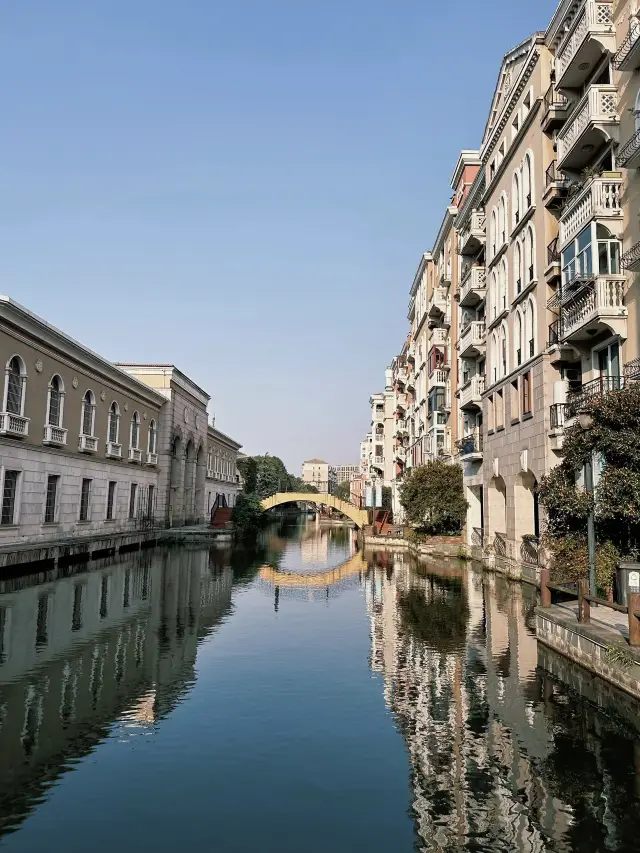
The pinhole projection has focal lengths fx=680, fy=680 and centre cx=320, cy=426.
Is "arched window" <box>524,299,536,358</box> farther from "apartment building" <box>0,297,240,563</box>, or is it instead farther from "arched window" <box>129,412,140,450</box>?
"arched window" <box>129,412,140,450</box>

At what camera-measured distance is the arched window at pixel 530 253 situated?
27688 millimetres

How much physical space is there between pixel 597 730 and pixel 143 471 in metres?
44.7

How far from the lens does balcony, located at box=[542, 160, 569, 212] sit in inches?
995

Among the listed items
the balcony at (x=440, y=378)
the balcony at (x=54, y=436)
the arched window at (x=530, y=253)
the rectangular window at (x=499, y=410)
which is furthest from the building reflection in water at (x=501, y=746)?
the balcony at (x=440, y=378)

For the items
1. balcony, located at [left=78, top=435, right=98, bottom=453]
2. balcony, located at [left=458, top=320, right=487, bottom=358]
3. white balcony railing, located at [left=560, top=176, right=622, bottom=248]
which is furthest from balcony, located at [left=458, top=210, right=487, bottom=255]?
balcony, located at [left=78, top=435, right=98, bottom=453]

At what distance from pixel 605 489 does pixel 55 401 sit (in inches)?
1130

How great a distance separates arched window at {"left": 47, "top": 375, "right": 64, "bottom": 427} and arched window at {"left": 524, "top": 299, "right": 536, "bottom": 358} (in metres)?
23.3

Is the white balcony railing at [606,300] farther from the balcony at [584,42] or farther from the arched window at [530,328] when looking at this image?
the balcony at [584,42]

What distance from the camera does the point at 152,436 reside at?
180ft

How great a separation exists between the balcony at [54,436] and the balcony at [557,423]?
2368 cm

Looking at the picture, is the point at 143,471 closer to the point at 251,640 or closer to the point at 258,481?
the point at 251,640

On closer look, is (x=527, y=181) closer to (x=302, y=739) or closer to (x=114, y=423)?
(x=302, y=739)

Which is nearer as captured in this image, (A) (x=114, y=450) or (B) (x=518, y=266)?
(B) (x=518, y=266)

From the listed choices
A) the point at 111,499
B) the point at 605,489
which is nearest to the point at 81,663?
the point at 605,489
